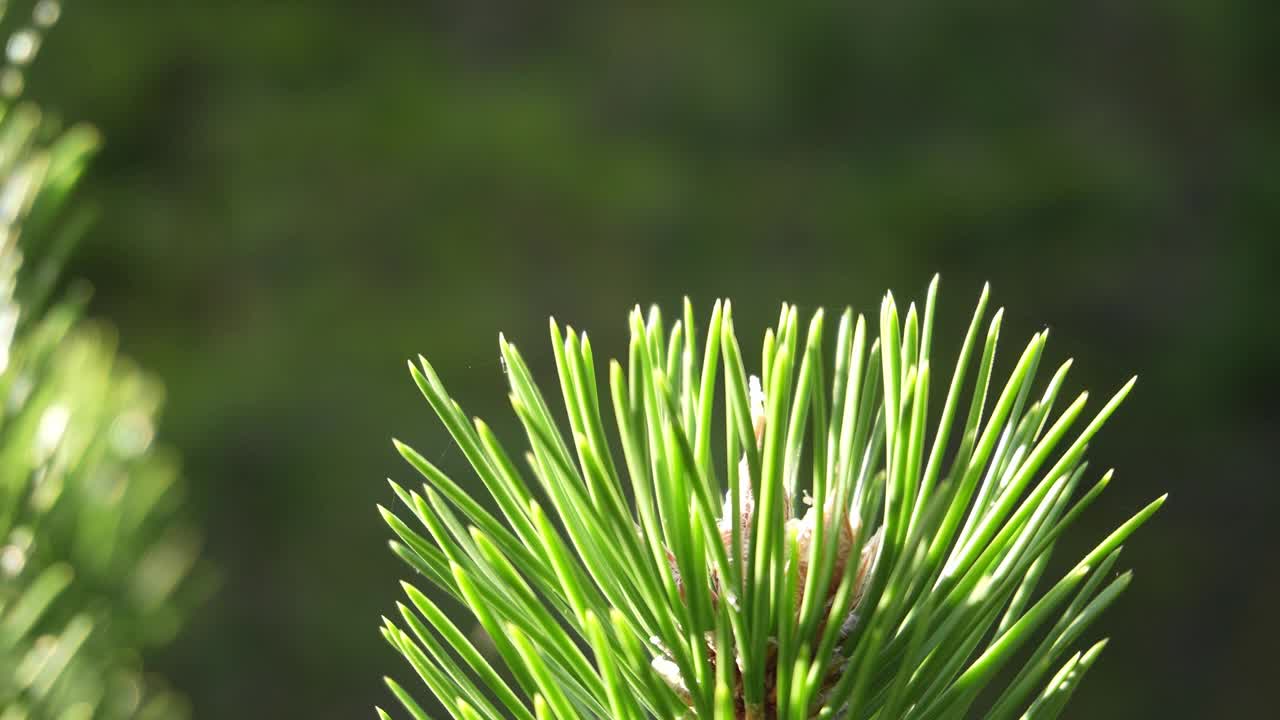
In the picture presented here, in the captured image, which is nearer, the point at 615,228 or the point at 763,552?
the point at 763,552

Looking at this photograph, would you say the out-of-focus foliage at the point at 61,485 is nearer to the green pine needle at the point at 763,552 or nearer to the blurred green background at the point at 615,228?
the green pine needle at the point at 763,552

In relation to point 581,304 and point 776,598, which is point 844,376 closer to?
point 776,598

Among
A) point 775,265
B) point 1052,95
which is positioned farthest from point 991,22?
point 775,265

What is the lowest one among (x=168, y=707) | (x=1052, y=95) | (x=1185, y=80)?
(x=168, y=707)

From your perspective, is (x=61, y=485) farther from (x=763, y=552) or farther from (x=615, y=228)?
(x=615, y=228)

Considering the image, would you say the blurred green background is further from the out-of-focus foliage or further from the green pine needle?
the green pine needle

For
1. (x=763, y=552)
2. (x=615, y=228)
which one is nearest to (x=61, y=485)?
(x=763, y=552)

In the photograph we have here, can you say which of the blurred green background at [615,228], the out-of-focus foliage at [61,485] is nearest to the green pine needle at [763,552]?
the out-of-focus foliage at [61,485]
